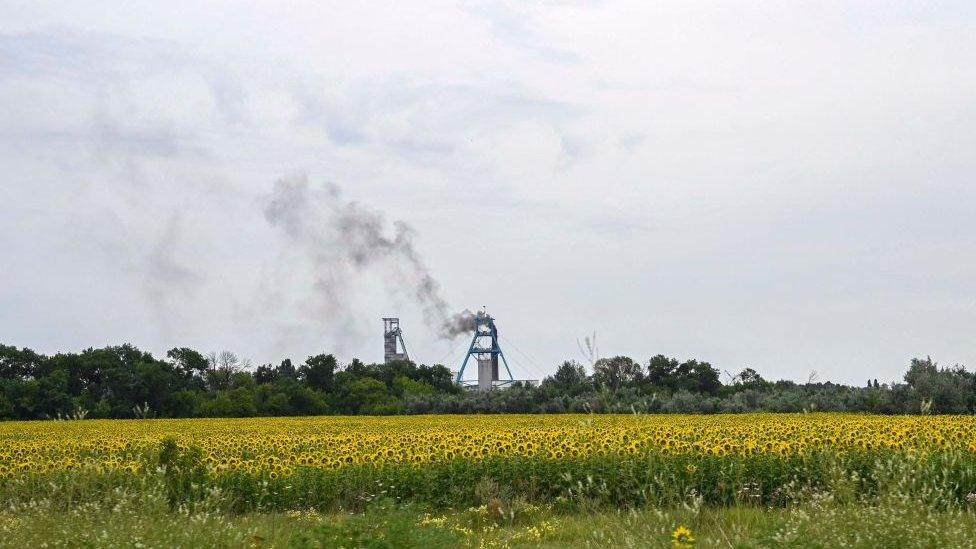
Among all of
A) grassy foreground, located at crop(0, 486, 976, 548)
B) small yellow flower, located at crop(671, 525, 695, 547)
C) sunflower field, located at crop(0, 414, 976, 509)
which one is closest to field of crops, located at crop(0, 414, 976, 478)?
sunflower field, located at crop(0, 414, 976, 509)

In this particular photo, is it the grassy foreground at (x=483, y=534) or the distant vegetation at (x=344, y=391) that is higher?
the distant vegetation at (x=344, y=391)

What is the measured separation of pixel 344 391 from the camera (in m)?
47.6

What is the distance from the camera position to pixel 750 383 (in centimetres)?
4756

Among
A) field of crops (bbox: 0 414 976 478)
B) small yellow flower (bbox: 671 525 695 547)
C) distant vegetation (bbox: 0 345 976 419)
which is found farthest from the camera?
distant vegetation (bbox: 0 345 976 419)

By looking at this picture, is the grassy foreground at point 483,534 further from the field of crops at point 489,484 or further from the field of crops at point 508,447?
the field of crops at point 508,447

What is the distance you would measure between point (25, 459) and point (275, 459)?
5.04 metres

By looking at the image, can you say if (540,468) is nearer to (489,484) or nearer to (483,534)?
(489,484)

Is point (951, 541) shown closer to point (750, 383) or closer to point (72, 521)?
point (72, 521)

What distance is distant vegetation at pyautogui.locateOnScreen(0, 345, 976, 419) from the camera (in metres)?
34.3

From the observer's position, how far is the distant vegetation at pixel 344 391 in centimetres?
3428

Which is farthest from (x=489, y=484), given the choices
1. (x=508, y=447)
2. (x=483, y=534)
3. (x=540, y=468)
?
(x=483, y=534)

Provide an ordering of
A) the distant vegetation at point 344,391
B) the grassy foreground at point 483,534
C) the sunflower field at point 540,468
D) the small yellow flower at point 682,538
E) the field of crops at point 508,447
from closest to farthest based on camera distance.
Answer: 1. the small yellow flower at point 682,538
2. the grassy foreground at point 483,534
3. the sunflower field at point 540,468
4. the field of crops at point 508,447
5. the distant vegetation at point 344,391

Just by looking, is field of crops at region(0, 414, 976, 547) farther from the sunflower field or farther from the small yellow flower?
the small yellow flower

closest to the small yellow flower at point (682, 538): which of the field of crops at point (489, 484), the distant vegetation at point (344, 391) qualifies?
the field of crops at point (489, 484)
